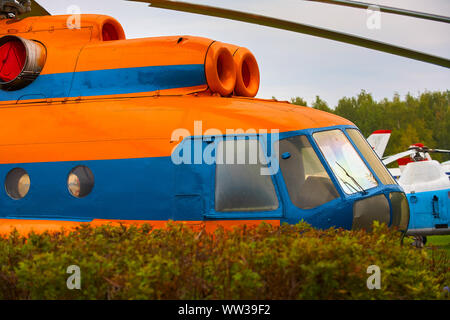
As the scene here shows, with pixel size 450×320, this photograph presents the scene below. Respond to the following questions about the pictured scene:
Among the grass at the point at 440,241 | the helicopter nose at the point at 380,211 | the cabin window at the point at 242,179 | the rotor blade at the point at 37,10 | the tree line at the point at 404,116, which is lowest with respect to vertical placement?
the grass at the point at 440,241

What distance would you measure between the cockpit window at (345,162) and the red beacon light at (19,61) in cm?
379

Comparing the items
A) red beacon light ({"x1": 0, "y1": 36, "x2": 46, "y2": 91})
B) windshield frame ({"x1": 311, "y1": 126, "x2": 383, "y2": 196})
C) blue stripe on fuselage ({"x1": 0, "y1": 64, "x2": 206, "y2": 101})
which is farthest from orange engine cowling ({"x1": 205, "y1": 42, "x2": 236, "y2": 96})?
red beacon light ({"x1": 0, "y1": 36, "x2": 46, "y2": 91})

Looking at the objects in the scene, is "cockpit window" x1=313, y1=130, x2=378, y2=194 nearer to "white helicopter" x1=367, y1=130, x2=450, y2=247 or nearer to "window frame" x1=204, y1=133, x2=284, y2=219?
"window frame" x1=204, y1=133, x2=284, y2=219

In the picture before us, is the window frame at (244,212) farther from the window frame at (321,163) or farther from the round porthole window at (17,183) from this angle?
the round porthole window at (17,183)

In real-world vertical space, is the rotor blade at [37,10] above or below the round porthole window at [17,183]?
above

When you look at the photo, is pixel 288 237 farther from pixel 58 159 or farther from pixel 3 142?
pixel 3 142

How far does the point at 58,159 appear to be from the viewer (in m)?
7.06

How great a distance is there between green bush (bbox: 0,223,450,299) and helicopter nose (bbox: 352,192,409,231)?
1.68 metres

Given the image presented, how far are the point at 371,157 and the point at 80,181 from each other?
3549 mm

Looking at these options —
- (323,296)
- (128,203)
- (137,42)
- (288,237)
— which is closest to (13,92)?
(137,42)

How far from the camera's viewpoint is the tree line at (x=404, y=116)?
8306 cm

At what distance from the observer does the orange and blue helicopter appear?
6.33m
